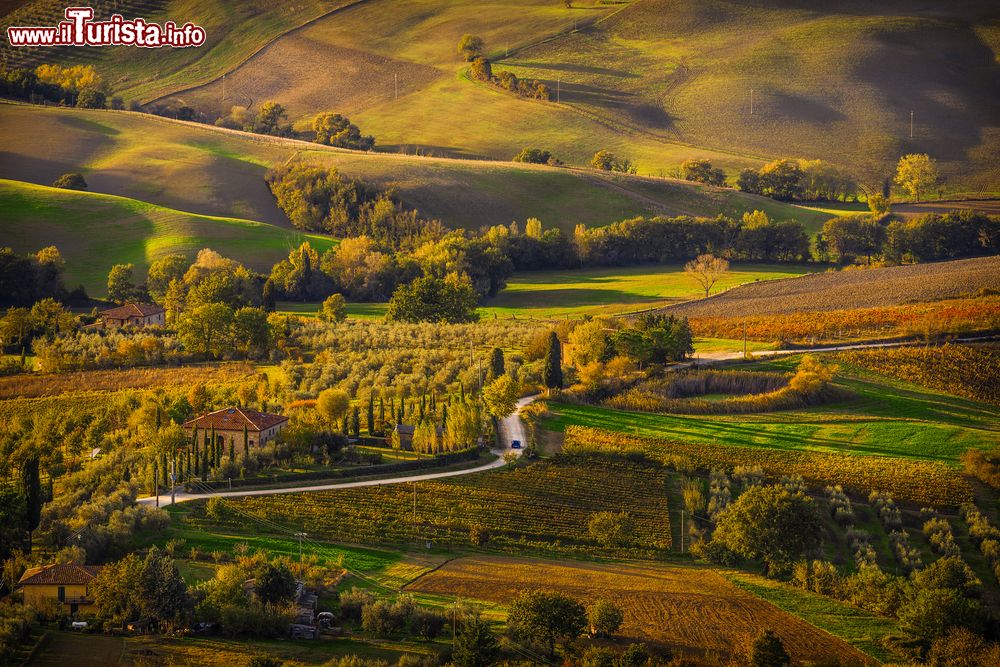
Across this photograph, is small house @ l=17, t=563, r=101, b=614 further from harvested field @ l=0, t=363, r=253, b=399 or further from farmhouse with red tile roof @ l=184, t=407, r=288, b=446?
harvested field @ l=0, t=363, r=253, b=399

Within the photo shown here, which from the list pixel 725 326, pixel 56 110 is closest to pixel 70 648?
pixel 725 326

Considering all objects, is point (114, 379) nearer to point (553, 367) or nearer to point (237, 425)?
point (237, 425)

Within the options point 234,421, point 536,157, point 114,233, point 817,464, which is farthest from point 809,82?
point 234,421

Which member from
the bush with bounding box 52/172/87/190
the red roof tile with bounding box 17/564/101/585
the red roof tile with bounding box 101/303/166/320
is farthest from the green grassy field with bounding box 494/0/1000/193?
the red roof tile with bounding box 17/564/101/585

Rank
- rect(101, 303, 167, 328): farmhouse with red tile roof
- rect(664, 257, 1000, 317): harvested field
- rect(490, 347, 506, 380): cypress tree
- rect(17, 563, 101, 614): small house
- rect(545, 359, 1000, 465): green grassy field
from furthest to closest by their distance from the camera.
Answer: rect(664, 257, 1000, 317): harvested field → rect(101, 303, 167, 328): farmhouse with red tile roof → rect(490, 347, 506, 380): cypress tree → rect(545, 359, 1000, 465): green grassy field → rect(17, 563, 101, 614): small house

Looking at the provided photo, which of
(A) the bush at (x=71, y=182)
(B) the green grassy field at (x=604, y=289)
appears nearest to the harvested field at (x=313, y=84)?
(A) the bush at (x=71, y=182)

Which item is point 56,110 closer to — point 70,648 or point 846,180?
point 846,180

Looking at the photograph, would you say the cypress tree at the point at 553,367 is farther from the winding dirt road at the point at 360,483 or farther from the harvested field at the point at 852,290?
the harvested field at the point at 852,290
